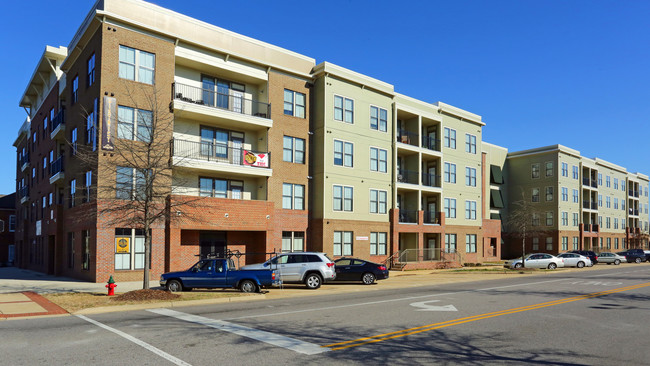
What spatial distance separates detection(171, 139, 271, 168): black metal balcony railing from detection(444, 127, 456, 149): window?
64.6 ft

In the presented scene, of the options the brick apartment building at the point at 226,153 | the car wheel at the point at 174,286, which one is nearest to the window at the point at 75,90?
the brick apartment building at the point at 226,153

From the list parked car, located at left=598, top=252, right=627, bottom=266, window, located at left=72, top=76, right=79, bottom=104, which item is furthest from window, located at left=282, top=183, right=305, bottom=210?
parked car, located at left=598, top=252, right=627, bottom=266

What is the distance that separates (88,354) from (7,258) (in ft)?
182

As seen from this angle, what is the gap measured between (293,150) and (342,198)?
4.98 metres

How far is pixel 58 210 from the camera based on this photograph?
1242 inches

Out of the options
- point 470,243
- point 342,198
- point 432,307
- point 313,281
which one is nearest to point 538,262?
point 470,243

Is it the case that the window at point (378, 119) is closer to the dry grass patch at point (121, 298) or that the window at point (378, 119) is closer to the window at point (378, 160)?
the window at point (378, 160)

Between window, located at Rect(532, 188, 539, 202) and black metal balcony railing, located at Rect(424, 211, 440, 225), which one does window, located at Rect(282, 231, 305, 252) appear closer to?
black metal balcony railing, located at Rect(424, 211, 440, 225)

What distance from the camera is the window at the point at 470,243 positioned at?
4506 centimetres

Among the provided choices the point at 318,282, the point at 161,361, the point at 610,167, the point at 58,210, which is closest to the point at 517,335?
the point at 161,361

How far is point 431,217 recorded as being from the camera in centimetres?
4244

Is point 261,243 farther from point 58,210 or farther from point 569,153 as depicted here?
point 569,153

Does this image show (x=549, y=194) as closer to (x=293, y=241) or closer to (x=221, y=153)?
(x=293, y=241)

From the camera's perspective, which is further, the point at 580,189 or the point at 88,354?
the point at 580,189
